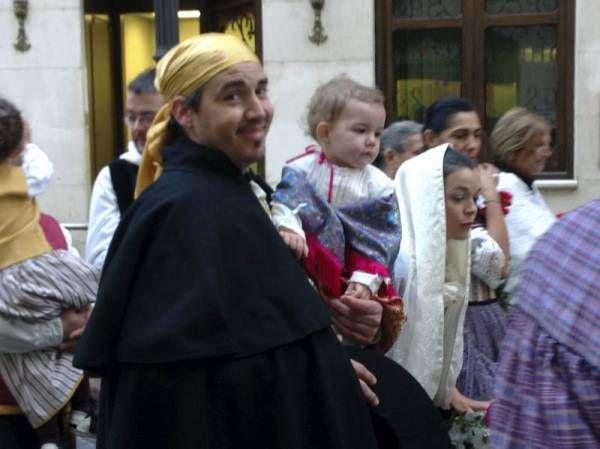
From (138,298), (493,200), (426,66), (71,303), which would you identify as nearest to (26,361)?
(71,303)

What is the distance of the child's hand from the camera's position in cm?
369

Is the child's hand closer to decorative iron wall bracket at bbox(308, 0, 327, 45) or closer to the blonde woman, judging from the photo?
the blonde woman

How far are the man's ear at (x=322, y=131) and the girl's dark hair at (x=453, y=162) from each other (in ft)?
2.03

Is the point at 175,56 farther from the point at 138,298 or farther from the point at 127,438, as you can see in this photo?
the point at 127,438

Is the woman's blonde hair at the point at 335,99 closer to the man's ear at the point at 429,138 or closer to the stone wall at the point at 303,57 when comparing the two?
the man's ear at the point at 429,138

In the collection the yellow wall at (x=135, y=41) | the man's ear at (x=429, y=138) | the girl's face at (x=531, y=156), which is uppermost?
the yellow wall at (x=135, y=41)

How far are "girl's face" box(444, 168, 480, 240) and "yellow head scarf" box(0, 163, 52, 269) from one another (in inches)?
59.0

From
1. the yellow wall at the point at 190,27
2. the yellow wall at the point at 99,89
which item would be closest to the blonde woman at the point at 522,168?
the yellow wall at the point at 99,89

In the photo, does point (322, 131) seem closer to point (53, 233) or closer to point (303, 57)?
point (53, 233)

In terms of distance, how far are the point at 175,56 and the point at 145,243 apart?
522 mm

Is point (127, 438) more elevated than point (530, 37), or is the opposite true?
point (530, 37)

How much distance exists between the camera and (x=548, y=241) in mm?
2455

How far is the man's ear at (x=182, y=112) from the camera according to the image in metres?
3.00

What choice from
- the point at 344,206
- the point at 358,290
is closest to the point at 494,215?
the point at 344,206
